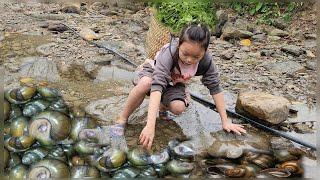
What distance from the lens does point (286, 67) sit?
4.36m

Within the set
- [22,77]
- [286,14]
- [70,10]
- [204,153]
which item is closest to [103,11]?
[70,10]

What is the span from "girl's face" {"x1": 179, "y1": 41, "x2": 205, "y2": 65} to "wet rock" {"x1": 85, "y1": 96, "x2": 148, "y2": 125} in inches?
24.5

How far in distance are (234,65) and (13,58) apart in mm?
2027

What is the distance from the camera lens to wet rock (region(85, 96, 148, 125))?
3043mm

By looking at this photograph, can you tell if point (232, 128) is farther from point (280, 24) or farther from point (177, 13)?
point (280, 24)

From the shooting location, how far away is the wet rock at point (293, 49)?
471 centimetres

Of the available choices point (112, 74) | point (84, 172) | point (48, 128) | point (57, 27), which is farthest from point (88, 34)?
point (84, 172)

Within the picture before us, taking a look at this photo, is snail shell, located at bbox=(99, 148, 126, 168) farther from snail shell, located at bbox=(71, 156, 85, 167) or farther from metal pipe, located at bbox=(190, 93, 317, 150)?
metal pipe, located at bbox=(190, 93, 317, 150)

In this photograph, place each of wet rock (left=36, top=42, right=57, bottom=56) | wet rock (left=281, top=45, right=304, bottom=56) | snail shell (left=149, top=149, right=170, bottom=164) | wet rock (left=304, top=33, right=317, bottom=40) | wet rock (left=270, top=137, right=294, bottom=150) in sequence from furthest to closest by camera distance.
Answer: wet rock (left=304, top=33, right=317, bottom=40)
wet rock (left=281, top=45, right=304, bottom=56)
wet rock (left=36, top=42, right=57, bottom=56)
wet rock (left=270, top=137, right=294, bottom=150)
snail shell (left=149, top=149, right=170, bottom=164)

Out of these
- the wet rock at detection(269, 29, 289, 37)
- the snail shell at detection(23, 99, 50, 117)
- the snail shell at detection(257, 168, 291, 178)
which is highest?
the wet rock at detection(269, 29, 289, 37)

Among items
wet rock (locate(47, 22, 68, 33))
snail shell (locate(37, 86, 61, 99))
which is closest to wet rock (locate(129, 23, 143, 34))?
wet rock (locate(47, 22, 68, 33))

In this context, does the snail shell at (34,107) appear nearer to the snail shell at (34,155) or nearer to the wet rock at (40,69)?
the snail shell at (34,155)

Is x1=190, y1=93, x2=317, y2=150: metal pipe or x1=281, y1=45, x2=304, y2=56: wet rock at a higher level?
x1=281, y1=45, x2=304, y2=56: wet rock

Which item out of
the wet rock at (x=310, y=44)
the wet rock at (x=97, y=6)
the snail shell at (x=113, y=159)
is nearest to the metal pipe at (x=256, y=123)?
the snail shell at (x=113, y=159)
